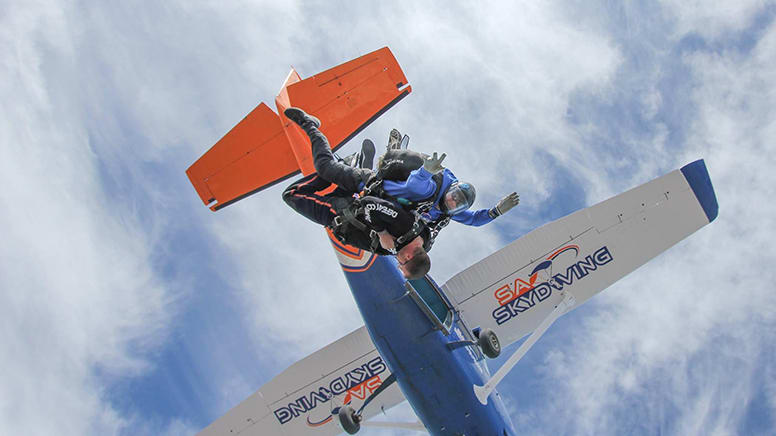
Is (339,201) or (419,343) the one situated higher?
(339,201)

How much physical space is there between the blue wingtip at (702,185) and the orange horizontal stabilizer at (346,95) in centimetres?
521

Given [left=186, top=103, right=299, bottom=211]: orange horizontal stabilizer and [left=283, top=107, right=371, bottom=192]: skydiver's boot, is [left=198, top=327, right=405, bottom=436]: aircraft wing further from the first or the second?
[left=283, top=107, right=371, bottom=192]: skydiver's boot

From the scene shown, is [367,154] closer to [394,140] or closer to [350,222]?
[394,140]

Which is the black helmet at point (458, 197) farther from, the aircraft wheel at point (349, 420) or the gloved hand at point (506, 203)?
the aircraft wheel at point (349, 420)

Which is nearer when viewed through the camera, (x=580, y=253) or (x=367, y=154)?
(x=367, y=154)

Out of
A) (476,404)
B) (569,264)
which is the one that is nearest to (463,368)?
(476,404)

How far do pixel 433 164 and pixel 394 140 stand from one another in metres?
0.93

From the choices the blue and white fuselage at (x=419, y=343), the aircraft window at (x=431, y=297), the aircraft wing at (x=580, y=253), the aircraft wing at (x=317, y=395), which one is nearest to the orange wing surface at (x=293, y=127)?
the blue and white fuselage at (x=419, y=343)

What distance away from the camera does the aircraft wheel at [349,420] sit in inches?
325

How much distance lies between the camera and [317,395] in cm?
1111

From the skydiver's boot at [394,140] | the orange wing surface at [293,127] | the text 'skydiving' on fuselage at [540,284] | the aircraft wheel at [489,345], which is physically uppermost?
the orange wing surface at [293,127]

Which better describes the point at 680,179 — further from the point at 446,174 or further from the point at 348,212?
the point at 348,212

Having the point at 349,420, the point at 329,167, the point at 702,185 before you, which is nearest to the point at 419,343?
the point at 349,420

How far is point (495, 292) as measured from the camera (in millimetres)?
10289
